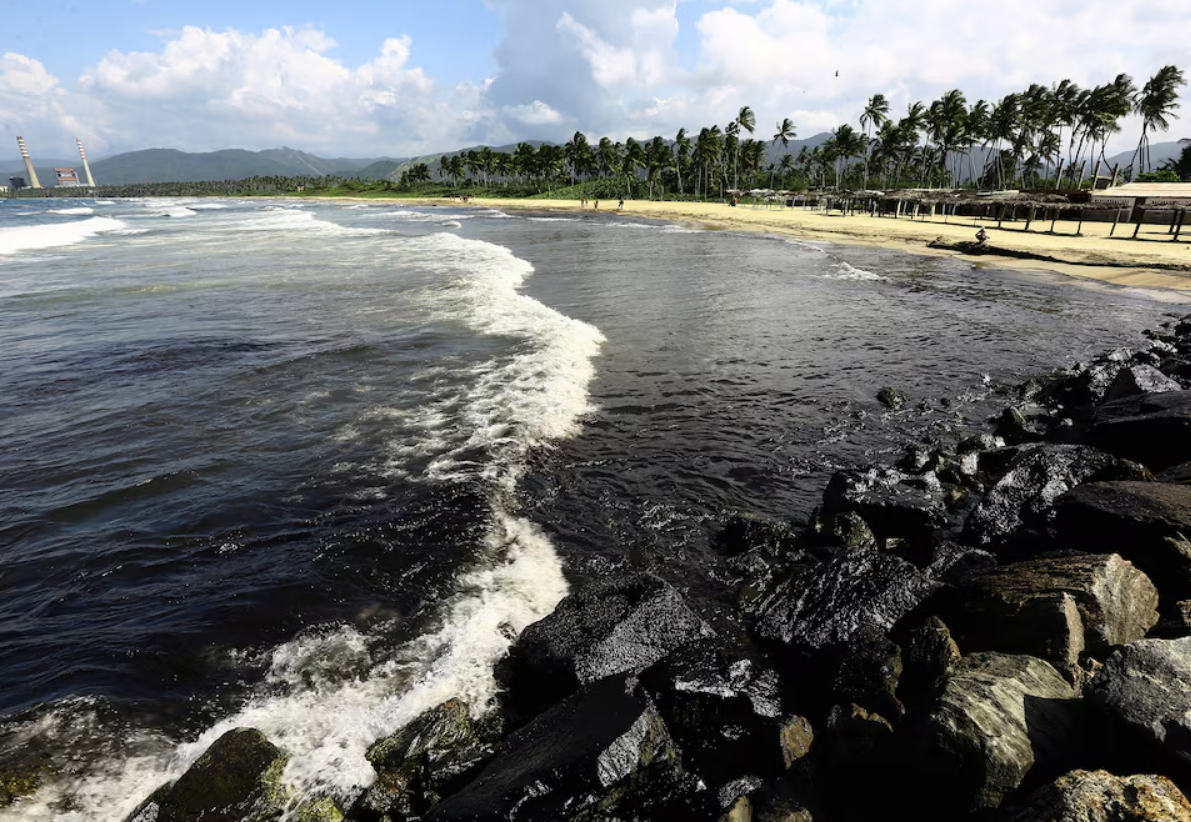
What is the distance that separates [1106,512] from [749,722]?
200 inches

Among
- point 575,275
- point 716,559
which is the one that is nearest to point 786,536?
point 716,559

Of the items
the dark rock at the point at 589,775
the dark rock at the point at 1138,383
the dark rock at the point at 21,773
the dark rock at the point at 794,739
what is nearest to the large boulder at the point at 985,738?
the dark rock at the point at 794,739

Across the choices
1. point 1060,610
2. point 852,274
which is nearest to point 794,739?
point 1060,610

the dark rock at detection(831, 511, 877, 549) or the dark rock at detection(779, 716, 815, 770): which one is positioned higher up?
the dark rock at detection(779, 716, 815, 770)

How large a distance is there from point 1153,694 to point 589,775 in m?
3.84

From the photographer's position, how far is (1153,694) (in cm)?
380

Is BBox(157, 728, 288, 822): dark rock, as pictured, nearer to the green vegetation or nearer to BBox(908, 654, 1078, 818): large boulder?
BBox(908, 654, 1078, 818): large boulder

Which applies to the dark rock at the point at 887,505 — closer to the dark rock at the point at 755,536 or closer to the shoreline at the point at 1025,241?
the dark rock at the point at 755,536

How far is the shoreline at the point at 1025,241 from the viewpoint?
101 ft

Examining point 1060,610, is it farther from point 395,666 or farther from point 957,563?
point 395,666

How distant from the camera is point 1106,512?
6.60 m

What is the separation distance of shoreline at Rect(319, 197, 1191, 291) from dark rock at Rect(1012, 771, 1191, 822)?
35.1 meters

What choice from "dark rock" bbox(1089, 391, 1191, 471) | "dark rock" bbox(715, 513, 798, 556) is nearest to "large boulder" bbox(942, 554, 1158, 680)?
"dark rock" bbox(715, 513, 798, 556)

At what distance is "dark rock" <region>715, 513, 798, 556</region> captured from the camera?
7785mm
